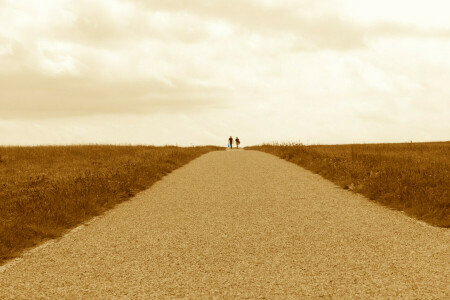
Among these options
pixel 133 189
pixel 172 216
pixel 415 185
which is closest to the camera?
pixel 172 216

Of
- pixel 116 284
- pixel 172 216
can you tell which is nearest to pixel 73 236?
pixel 172 216

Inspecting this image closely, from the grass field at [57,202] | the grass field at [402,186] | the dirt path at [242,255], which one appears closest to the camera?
the dirt path at [242,255]

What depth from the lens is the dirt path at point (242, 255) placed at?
492cm

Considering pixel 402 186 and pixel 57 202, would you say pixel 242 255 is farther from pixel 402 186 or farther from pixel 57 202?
pixel 402 186

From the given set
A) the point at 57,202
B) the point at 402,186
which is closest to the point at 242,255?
the point at 57,202

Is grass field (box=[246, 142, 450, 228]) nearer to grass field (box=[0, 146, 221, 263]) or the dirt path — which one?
the dirt path

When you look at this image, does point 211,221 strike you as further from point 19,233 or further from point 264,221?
point 19,233

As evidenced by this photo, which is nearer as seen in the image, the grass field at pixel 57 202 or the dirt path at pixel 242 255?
the dirt path at pixel 242 255

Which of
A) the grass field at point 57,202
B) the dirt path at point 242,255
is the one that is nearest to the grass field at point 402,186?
the dirt path at point 242,255

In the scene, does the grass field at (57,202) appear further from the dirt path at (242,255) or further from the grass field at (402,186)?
the grass field at (402,186)

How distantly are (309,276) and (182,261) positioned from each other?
5.93 feet

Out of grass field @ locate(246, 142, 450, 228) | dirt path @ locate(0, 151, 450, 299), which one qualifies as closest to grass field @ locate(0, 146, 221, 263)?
dirt path @ locate(0, 151, 450, 299)

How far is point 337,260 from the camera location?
593cm

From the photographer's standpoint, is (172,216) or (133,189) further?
(133,189)
